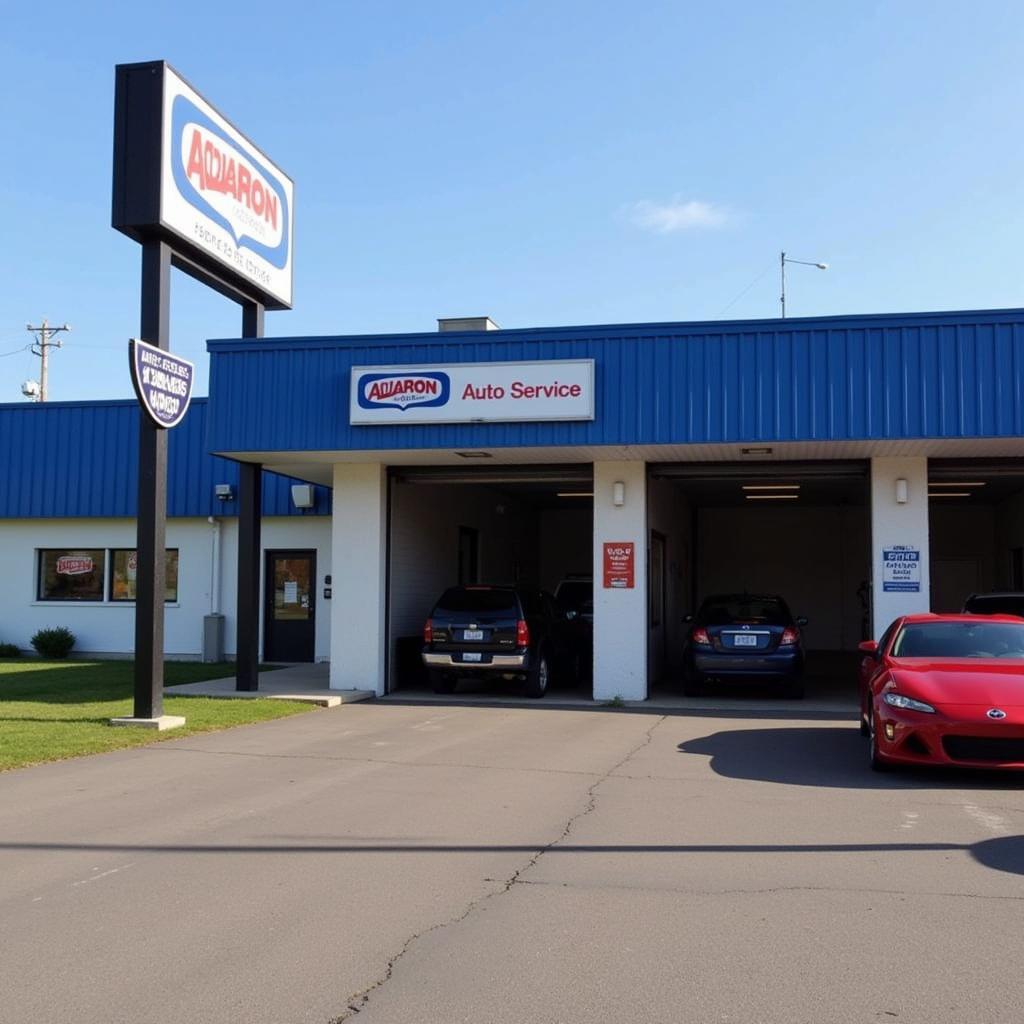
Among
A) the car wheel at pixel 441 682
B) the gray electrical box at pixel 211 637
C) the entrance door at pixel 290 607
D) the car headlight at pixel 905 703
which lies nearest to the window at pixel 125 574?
the gray electrical box at pixel 211 637

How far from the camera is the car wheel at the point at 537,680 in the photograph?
1745cm

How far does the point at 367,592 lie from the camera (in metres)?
18.1

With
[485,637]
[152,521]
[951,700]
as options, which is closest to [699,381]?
[485,637]

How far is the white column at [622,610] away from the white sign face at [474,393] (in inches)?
82.2

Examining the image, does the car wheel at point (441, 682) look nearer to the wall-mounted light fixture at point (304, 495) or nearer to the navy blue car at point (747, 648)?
the navy blue car at point (747, 648)

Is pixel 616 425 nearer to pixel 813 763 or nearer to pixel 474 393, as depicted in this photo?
pixel 474 393

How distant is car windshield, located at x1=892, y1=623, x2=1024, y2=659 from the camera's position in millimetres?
11195

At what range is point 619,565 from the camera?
1734cm

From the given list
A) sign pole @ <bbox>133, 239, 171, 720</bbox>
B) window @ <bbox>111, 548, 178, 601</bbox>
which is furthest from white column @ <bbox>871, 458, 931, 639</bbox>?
window @ <bbox>111, 548, 178, 601</bbox>

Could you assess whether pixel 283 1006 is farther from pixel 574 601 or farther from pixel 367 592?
pixel 574 601

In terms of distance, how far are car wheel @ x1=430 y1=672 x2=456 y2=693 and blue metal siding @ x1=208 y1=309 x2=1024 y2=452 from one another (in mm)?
3663

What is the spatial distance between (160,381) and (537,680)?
7.34m

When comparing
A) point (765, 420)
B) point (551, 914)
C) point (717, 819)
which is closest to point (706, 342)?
point (765, 420)

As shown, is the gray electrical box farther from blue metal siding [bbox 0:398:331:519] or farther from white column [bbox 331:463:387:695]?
white column [bbox 331:463:387:695]
